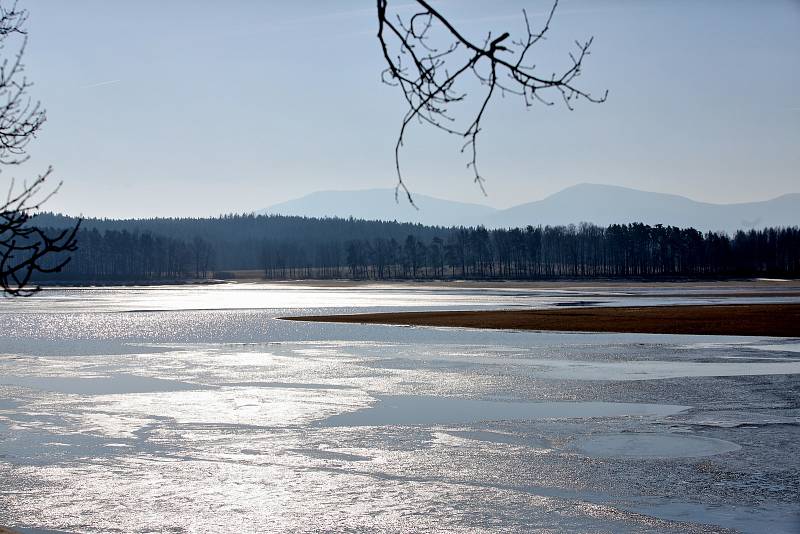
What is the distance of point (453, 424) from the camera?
17469mm

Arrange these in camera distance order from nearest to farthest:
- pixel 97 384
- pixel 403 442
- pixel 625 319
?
1. pixel 403 442
2. pixel 97 384
3. pixel 625 319

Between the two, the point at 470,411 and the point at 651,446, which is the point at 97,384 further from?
the point at 651,446

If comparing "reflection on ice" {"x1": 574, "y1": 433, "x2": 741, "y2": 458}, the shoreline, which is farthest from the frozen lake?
the shoreline

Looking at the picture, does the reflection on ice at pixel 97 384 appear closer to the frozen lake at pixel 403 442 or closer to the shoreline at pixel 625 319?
the frozen lake at pixel 403 442

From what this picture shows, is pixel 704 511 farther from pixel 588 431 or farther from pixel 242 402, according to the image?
pixel 242 402

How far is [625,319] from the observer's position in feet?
151

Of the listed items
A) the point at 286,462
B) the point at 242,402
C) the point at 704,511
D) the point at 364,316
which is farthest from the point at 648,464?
the point at 364,316

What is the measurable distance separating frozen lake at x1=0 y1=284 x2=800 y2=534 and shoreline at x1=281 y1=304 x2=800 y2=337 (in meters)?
9.40

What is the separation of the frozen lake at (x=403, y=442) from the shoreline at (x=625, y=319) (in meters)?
9.40

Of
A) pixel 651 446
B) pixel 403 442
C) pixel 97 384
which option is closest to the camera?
pixel 651 446

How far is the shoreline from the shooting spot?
39969mm

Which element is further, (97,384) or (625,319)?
(625,319)

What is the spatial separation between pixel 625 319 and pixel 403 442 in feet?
106

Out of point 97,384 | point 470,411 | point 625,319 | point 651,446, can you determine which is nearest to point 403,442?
point 470,411
